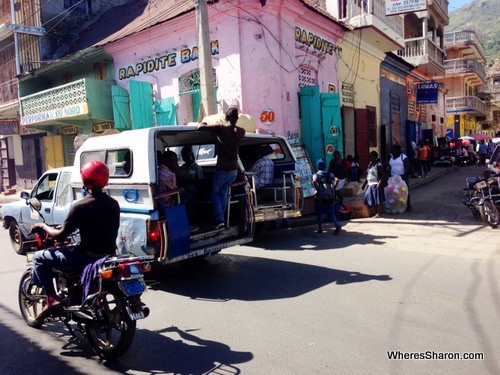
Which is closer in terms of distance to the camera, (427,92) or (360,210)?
(360,210)

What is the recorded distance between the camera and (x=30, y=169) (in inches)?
836

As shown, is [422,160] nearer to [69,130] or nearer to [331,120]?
[331,120]

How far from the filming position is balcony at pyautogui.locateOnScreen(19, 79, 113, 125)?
46.6 feet

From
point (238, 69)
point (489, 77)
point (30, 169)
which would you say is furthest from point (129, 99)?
point (489, 77)

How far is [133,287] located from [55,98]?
46.4 ft

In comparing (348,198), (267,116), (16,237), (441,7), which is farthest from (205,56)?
(441,7)

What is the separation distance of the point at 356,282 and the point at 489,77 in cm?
5825

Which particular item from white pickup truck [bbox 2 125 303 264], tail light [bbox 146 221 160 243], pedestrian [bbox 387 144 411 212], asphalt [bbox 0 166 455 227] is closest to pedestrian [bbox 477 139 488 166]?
asphalt [bbox 0 166 455 227]

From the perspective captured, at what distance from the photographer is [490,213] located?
834 centimetres

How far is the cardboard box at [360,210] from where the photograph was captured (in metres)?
10.0

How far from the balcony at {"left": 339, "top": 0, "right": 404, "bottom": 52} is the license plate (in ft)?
41.4

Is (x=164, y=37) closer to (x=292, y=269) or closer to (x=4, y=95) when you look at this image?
(x=292, y=269)

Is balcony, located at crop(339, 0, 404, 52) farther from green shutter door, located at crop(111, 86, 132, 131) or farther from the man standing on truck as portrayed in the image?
the man standing on truck

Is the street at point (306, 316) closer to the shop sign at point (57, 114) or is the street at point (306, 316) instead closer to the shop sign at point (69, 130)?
the shop sign at point (57, 114)
